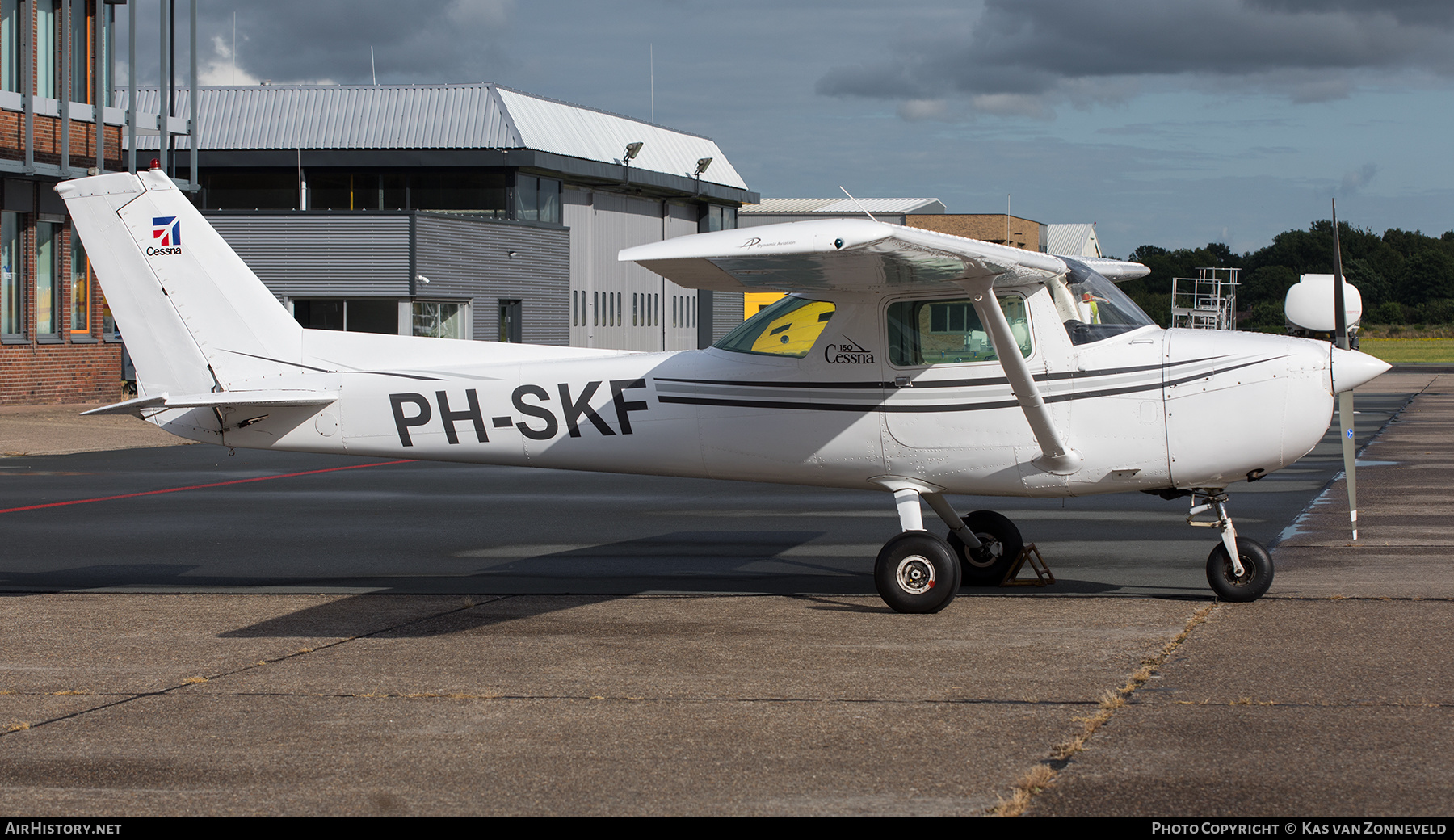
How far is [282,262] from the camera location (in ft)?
131

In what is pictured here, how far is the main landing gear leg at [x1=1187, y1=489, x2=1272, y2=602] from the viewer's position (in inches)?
332

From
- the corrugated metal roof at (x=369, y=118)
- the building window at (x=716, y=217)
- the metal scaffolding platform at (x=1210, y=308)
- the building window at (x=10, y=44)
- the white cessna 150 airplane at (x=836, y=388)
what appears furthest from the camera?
the metal scaffolding platform at (x=1210, y=308)

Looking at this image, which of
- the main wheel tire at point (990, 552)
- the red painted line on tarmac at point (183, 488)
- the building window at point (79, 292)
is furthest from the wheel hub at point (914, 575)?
the building window at point (79, 292)

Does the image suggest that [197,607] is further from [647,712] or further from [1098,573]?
[1098,573]

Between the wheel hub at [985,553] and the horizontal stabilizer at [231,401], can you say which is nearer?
the horizontal stabilizer at [231,401]

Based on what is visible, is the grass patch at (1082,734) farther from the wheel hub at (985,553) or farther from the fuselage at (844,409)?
the wheel hub at (985,553)

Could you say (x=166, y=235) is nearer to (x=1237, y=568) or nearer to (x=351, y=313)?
(x=1237, y=568)

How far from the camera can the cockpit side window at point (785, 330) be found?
8742 millimetres

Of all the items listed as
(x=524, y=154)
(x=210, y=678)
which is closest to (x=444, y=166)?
(x=524, y=154)

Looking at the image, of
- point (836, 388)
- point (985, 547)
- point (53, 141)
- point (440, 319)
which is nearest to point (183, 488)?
point (836, 388)

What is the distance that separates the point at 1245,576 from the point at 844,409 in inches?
103

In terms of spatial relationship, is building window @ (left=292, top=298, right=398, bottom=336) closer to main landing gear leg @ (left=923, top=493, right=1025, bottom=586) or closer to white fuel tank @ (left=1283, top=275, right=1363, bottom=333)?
main landing gear leg @ (left=923, top=493, right=1025, bottom=586)

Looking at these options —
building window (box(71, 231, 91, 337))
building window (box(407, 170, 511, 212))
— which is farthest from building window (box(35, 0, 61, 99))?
building window (box(407, 170, 511, 212))

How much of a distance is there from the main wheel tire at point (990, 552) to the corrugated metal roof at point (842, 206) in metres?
78.2
